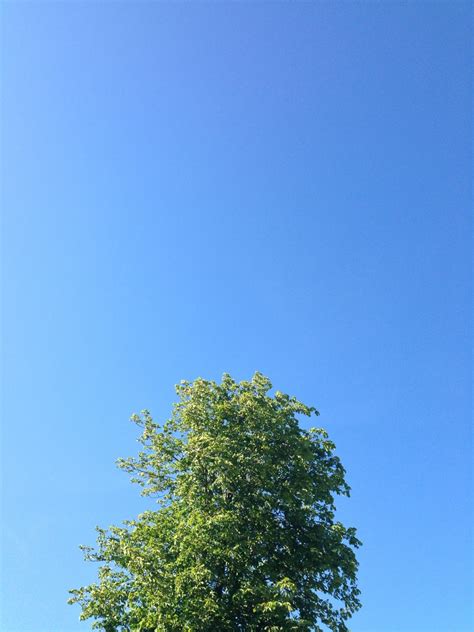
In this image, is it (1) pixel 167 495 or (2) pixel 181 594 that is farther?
(1) pixel 167 495

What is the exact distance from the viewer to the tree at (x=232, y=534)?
69.7 ft

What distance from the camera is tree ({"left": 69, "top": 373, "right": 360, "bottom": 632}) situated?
69.7 ft

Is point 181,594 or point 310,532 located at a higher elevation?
point 310,532

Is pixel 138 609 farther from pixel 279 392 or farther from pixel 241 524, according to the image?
pixel 279 392

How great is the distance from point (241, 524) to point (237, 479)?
196cm

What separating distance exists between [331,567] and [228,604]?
16.0 feet

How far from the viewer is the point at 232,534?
22.2m

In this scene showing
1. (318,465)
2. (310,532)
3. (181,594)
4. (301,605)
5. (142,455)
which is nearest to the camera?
(181,594)

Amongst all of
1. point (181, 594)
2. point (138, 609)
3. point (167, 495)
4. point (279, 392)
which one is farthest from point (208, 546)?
point (279, 392)

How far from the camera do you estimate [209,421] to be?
27141 millimetres

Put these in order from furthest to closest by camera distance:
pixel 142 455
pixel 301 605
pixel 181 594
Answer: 1. pixel 142 455
2. pixel 301 605
3. pixel 181 594

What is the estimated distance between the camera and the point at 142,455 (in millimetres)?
28641

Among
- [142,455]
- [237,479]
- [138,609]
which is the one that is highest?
[142,455]

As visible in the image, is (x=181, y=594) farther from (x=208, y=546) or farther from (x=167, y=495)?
(x=167, y=495)
